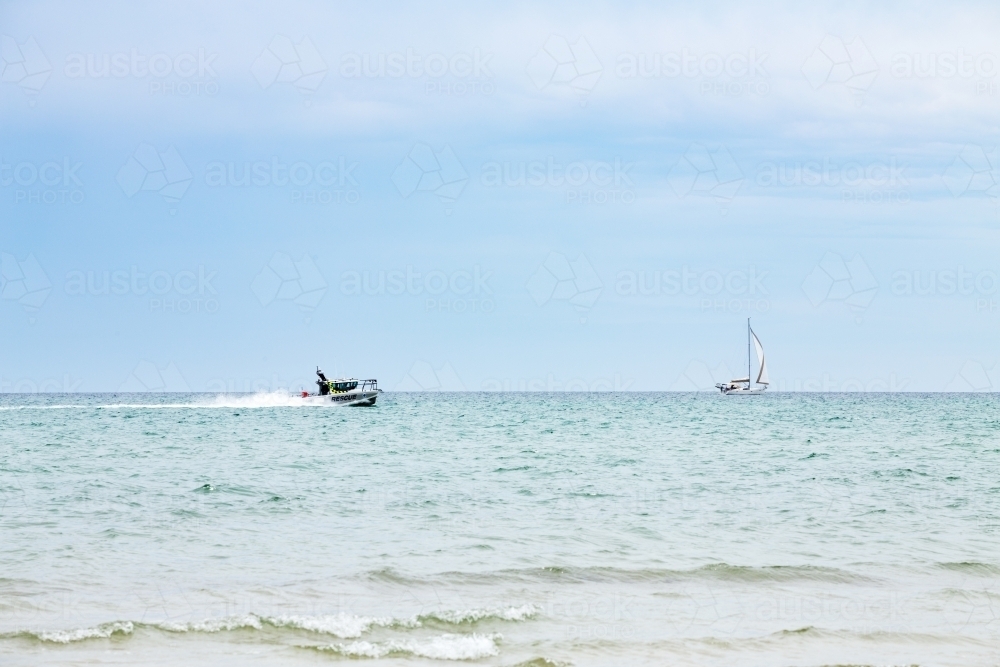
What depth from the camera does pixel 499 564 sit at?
564 inches

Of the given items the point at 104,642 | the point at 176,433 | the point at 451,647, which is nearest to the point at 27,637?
the point at 104,642

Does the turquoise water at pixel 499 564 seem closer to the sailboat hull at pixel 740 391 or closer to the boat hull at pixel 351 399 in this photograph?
the boat hull at pixel 351 399

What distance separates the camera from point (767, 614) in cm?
1176

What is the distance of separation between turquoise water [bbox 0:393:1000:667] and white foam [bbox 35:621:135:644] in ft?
0.09

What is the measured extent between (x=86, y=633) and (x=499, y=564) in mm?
5804

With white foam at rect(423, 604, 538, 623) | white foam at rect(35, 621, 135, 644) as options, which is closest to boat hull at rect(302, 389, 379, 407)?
white foam at rect(423, 604, 538, 623)

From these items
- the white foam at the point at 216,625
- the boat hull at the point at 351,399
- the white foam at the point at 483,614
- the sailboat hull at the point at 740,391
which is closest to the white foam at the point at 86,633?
the white foam at the point at 216,625

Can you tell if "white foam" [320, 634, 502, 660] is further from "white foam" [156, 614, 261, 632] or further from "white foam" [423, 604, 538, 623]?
"white foam" [156, 614, 261, 632]

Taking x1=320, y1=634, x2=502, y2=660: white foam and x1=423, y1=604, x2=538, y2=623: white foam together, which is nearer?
x1=320, y1=634, x2=502, y2=660: white foam

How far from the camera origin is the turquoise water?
10422 millimetres

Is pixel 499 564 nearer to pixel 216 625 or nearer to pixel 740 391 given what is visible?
pixel 216 625

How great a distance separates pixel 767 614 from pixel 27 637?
A: 26.7 feet

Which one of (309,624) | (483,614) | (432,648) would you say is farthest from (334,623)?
(483,614)

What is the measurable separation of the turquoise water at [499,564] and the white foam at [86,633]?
3 cm
